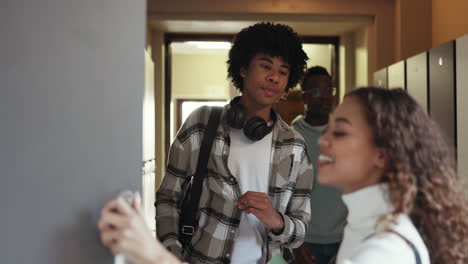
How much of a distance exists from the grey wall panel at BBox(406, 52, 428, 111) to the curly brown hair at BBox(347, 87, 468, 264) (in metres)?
2.18

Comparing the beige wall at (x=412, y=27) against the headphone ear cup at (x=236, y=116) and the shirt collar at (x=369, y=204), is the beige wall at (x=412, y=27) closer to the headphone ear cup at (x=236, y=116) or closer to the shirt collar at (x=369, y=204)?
the headphone ear cup at (x=236, y=116)

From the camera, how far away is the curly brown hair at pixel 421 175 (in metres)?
1.13

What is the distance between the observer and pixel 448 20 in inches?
167

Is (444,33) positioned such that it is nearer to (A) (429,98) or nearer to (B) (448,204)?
(A) (429,98)

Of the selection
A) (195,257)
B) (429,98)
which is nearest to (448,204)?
(195,257)

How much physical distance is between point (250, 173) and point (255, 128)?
0.51ft

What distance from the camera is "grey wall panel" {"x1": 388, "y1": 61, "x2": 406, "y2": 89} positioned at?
3.75 m

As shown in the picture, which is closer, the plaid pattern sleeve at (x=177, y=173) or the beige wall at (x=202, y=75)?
the plaid pattern sleeve at (x=177, y=173)

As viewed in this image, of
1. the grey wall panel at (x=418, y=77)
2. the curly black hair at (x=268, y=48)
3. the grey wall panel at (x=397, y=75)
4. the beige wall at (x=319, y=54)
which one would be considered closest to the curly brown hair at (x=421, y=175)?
the curly black hair at (x=268, y=48)

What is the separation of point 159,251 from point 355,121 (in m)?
0.52

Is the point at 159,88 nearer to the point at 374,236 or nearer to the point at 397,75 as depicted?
the point at 397,75

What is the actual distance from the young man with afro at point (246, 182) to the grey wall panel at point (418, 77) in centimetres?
166

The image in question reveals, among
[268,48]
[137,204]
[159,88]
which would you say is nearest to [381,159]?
[137,204]

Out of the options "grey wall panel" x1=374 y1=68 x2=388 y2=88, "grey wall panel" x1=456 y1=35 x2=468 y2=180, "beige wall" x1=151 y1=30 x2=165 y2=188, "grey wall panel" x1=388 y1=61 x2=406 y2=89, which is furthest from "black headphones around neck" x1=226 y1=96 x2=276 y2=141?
"beige wall" x1=151 y1=30 x2=165 y2=188
